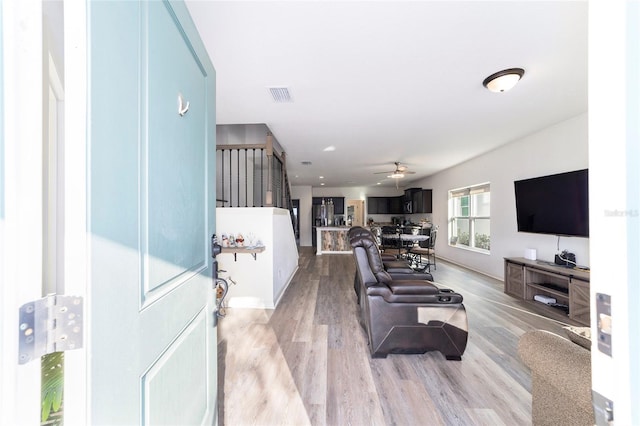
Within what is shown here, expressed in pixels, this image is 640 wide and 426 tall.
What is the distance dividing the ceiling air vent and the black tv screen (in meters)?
3.56

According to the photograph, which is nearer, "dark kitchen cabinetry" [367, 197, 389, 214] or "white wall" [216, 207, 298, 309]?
"white wall" [216, 207, 298, 309]

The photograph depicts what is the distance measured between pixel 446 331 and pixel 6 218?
2.63 metres

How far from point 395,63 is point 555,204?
9.94 ft

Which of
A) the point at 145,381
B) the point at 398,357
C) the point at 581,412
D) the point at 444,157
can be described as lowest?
the point at 398,357

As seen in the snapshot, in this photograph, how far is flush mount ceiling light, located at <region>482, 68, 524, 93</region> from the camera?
2.15m

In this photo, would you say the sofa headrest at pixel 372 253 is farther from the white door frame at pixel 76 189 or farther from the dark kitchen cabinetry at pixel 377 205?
the dark kitchen cabinetry at pixel 377 205

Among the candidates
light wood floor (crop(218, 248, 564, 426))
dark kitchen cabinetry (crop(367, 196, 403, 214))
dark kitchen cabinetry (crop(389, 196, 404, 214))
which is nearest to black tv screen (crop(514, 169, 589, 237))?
light wood floor (crop(218, 248, 564, 426))

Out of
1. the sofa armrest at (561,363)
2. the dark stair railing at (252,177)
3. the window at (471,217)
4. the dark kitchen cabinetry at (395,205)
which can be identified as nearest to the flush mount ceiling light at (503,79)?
the sofa armrest at (561,363)

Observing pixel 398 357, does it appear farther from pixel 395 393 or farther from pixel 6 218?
pixel 6 218

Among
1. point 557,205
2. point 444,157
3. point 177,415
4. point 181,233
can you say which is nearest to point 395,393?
point 177,415

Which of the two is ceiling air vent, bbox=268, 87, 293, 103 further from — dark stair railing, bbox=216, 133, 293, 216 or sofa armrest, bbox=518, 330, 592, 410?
sofa armrest, bbox=518, 330, 592, 410

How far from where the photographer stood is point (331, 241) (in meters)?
8.23

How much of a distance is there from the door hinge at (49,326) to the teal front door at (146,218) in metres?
0.02

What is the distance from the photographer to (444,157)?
17.3 ft
